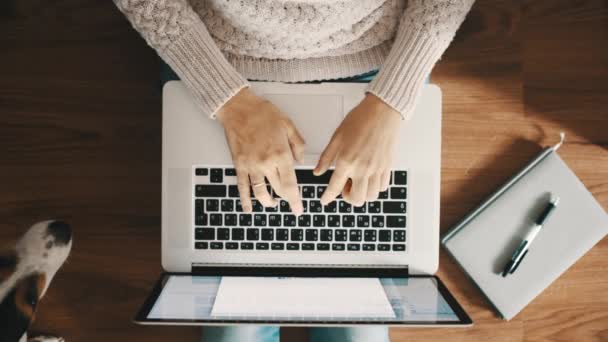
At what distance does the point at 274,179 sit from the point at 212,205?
0.11 meters

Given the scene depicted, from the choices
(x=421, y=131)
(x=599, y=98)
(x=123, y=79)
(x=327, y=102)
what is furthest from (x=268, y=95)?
(x=599, y=98)

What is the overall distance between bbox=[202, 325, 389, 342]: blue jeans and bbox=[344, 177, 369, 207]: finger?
25cm

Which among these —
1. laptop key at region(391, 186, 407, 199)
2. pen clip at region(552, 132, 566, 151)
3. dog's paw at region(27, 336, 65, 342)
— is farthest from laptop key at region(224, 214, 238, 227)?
pen clip at region(552, 132, 566, 151)

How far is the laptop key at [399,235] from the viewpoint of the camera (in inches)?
26.0

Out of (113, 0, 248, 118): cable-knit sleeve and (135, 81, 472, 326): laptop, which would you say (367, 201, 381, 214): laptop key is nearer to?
(135, 81, 472, 326): laptop

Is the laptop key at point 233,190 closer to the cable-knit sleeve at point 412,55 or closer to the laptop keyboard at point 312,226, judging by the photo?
the laptop keyboard at point 312,226

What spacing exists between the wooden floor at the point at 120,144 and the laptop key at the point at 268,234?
0.90 ft

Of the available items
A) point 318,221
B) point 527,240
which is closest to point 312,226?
point 318,221

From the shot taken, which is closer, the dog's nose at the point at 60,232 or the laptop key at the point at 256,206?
the laptop key at the point at 256,206

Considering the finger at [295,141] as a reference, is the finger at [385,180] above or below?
below

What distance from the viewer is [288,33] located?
1.90 ft

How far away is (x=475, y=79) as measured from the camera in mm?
864

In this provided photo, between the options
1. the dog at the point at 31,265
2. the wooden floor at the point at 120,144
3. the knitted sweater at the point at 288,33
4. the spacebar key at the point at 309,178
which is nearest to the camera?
the knitted sweater at the point at 288,33

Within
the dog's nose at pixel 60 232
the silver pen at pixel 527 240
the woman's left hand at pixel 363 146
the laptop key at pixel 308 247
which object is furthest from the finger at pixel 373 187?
the dog's nose at pixel 60 232
